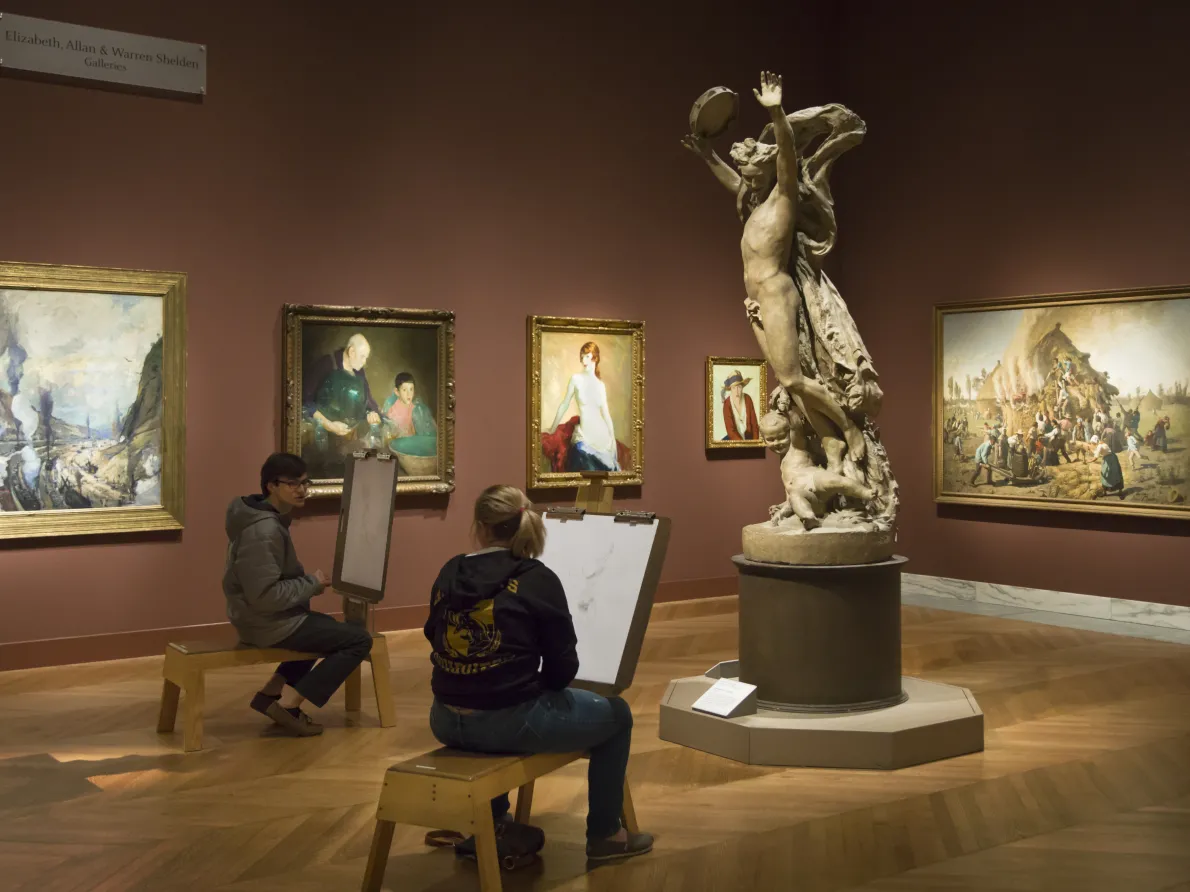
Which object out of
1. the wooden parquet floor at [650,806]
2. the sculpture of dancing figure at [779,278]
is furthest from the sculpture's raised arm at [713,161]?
the wooden parquet floor at [650,806]

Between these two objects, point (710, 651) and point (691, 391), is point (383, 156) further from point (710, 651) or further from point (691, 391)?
point (710, 651)

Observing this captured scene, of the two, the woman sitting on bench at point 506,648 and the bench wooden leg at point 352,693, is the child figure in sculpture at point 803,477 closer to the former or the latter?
the bench wooden leg at point 352,693

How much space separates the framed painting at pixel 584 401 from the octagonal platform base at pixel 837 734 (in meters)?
4.61

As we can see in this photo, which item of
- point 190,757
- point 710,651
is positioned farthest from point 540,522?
point 710,651

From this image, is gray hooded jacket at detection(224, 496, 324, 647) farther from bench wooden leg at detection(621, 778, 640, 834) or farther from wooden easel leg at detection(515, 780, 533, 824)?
bench wooden leg at detection(621, 778, 640, 834)

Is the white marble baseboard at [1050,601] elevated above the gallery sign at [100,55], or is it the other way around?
the gallery sign at [100,55]

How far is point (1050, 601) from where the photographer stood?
469 inches

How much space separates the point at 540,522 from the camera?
4961 mm

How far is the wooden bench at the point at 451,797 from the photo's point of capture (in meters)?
4.57

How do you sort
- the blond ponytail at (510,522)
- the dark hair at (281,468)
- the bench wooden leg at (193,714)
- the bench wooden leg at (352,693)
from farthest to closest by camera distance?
the bench wooden leg at (352,693) < the dark hair at (281,468) < the bench wooden leg at (193,714) < the blond ponytail at (510,522)

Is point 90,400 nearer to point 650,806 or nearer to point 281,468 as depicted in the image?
point 281,468

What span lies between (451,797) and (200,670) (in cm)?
304

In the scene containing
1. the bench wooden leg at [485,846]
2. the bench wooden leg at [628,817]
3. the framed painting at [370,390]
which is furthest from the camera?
the framed painting at [370,390]

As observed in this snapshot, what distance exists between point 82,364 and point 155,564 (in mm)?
1580
